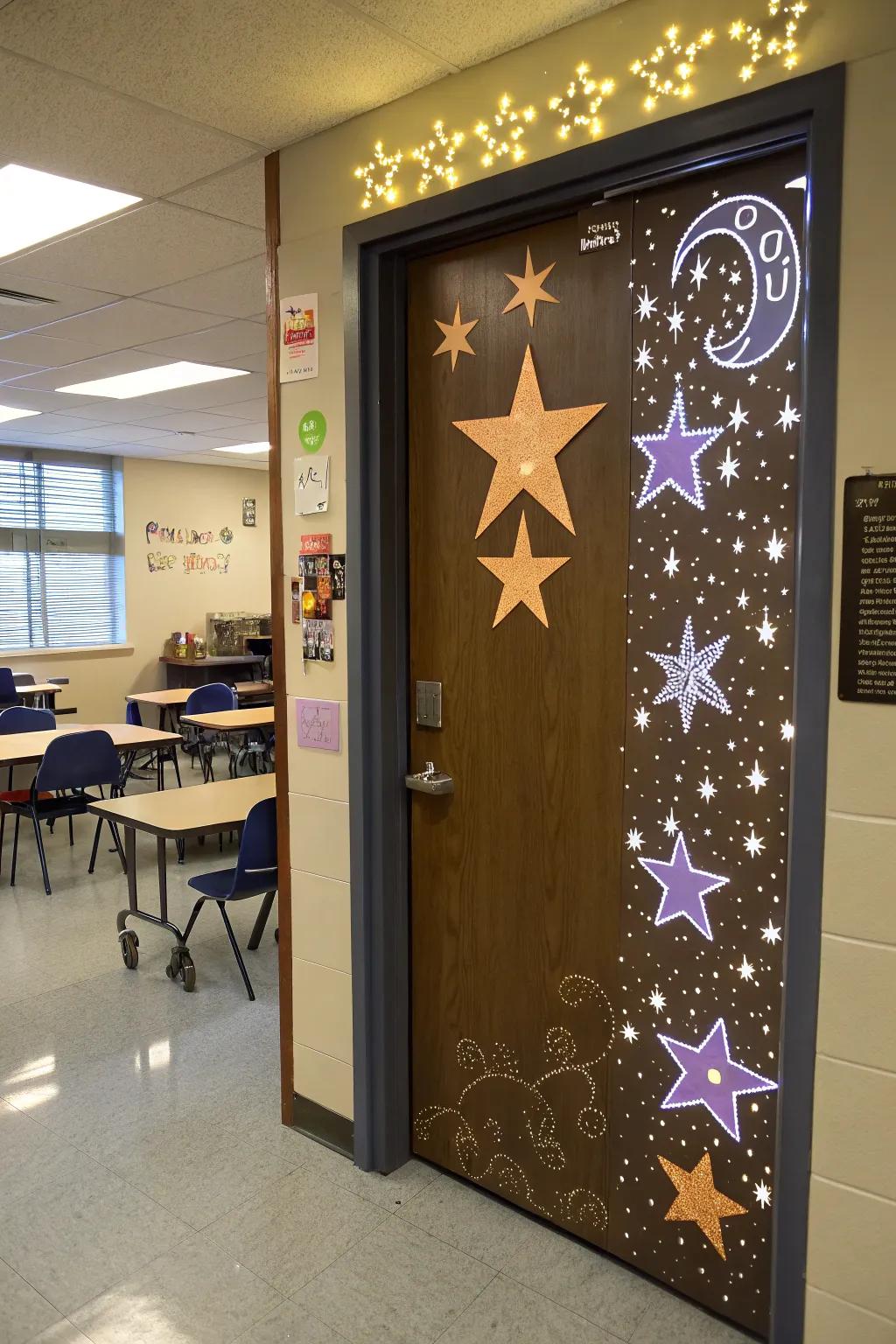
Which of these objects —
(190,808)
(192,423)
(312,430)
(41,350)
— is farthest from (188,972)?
(192,423)

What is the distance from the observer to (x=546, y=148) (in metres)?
1.93

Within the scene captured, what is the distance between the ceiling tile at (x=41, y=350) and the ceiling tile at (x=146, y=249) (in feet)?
3.29

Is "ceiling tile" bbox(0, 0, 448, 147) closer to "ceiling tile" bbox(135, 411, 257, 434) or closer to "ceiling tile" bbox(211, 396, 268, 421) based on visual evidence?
"ceiling tile" bbox(211, 396, 268, 421)

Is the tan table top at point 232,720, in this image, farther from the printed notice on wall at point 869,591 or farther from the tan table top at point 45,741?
the printed notice on wall at point 869,591

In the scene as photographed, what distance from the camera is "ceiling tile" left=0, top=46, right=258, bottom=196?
6.86 feet

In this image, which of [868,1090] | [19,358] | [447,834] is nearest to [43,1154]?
[447,834]

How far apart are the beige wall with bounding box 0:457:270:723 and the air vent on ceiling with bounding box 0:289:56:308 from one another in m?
4.90

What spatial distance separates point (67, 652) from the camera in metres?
8.39

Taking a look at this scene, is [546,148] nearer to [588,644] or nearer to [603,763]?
[588,644]

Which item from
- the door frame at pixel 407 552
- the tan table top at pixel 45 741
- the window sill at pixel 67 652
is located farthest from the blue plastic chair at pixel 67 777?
the window sill at pixel 67 652

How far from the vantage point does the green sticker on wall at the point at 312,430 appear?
2434mm

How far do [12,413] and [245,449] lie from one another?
2.14 m

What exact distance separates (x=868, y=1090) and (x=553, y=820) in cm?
81

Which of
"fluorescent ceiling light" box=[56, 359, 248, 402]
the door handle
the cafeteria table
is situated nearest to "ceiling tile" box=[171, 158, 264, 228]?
the door handle
